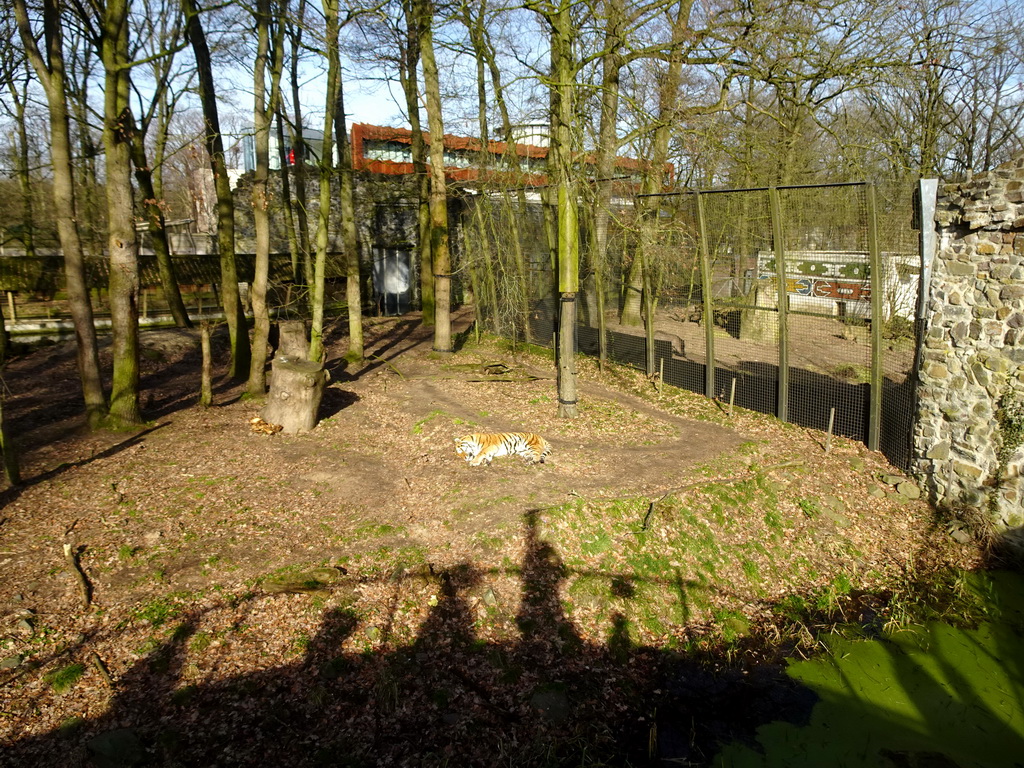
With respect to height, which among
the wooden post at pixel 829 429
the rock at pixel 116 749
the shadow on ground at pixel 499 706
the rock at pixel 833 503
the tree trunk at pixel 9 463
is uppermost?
the tree trunk at pixel 9 463

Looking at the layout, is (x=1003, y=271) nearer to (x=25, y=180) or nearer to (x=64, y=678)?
(x=64, y=678)

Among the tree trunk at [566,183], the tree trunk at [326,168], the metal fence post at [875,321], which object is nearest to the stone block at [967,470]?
the metal fence post at [875,321]

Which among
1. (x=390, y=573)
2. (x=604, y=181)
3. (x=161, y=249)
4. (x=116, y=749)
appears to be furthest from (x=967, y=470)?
(x=161, y=249)

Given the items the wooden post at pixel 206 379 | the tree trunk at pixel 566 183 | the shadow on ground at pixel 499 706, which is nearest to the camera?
the shadow on ground at pixel 499 706

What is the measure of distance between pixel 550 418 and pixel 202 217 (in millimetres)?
42180

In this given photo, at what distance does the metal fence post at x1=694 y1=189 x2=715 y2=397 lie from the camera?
1320 cm

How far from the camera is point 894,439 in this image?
11.1m

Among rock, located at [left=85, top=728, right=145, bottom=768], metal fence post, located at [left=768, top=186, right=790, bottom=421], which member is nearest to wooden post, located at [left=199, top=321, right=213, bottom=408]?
rock, located at [left=85, top=728, right=145, bottom=768]

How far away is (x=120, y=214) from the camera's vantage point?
35.6 feet

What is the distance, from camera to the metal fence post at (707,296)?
43.3ft

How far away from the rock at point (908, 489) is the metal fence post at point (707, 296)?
150 inches

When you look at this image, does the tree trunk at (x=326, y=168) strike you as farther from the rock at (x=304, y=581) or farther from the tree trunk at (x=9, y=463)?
the rock at (x=304, y=581)

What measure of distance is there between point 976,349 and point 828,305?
7.43 feet

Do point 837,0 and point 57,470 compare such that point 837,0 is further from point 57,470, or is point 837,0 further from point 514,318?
point 57,470
